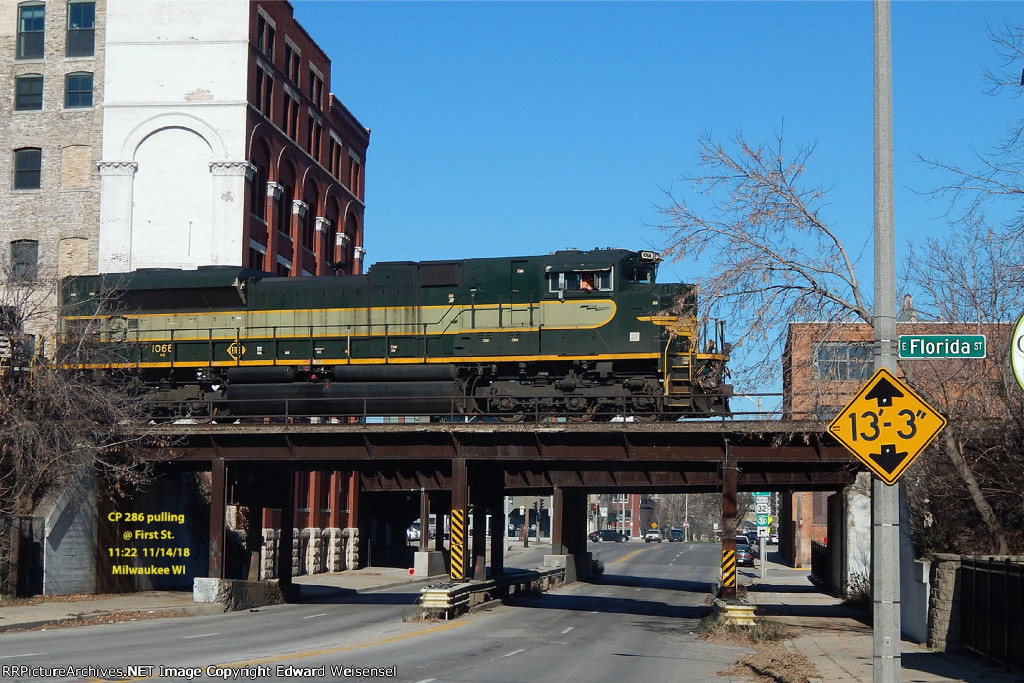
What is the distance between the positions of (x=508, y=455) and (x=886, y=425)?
2190 cm

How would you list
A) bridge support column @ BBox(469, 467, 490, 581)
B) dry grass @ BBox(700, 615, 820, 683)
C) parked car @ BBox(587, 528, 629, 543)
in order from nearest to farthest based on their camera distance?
dry grass @ BBox(700, 615, 820, 683)
bridge support column @ BBox(469, 467, 490, 581)
parked car @ BBox(587, 528, 629, 543)

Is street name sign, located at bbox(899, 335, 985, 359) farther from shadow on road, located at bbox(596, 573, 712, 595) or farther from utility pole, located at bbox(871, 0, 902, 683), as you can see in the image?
shadow on road, located at bbox(596, 573, 712, 595)

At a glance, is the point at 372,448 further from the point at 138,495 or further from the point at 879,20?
the point at 879,20

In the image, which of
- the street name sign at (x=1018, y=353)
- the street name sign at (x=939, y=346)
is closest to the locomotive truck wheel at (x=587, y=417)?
the street name sign at (x=939, y=346)

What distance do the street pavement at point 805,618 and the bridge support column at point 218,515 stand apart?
150cm

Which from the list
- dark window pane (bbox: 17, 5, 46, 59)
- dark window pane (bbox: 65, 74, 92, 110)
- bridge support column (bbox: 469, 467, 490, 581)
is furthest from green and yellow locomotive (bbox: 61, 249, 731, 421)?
dark window pane (bbox: 17, 5, 46, 59)

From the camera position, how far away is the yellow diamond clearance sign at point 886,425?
496 inches

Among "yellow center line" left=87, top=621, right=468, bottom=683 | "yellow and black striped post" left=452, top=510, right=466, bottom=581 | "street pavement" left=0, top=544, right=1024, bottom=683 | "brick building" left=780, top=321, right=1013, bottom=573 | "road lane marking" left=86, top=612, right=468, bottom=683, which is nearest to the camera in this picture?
"road lane marking" left=86, top=612, right=468, bottom=683

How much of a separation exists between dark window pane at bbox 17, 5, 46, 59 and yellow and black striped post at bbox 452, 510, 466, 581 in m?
35.3

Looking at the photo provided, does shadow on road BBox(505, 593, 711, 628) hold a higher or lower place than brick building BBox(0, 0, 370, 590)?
lower

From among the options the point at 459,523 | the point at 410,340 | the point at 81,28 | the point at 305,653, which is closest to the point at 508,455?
the point at 459,523

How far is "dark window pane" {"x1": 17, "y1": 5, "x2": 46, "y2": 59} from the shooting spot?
54.1m

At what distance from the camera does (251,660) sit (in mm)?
18703

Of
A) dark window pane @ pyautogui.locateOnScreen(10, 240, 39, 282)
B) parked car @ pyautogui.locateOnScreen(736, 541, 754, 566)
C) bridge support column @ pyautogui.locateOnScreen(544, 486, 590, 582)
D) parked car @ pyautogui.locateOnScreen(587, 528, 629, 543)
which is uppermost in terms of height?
dark window pane @ pyautogui.locateOnScreen(10, 240, 39, 282)
